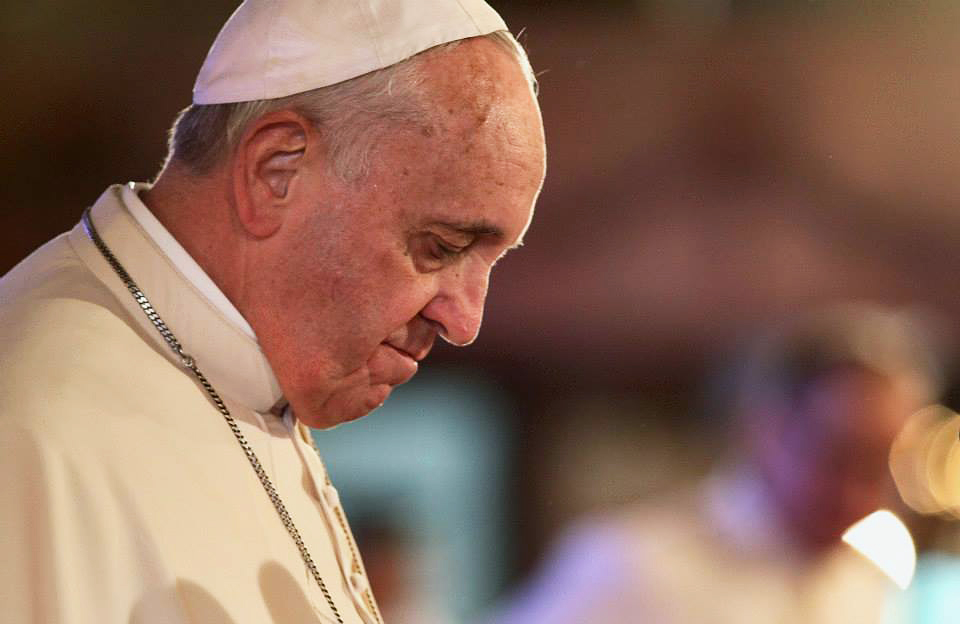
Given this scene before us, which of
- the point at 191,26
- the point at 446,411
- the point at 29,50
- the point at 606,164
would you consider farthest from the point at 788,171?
the point at 29,50

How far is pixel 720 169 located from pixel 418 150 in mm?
4527

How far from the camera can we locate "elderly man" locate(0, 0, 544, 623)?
2072mm

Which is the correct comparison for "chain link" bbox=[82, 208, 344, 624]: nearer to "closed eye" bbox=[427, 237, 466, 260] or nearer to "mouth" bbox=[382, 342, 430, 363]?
"mouth" bbox=[382, 342, 430, 363]

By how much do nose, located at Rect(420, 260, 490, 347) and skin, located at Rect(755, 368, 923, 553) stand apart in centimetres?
190

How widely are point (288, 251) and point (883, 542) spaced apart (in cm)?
243

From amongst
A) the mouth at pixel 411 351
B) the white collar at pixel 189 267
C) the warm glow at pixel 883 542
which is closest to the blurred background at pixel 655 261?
the warm glow at pixel 883 542

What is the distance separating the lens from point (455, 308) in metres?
2.25

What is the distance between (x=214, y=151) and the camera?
223 centimetres

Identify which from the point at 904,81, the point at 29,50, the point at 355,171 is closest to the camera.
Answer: the point at 355,171

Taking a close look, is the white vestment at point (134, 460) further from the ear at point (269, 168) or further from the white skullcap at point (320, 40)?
the white skullcap at point (320, 40)

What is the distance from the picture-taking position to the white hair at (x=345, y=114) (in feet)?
7.18

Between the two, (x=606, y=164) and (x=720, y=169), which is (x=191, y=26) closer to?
(x=606, y=164)

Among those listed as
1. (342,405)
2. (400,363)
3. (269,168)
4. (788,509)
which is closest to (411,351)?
(400,363)

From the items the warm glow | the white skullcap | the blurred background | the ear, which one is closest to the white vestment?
the ear
